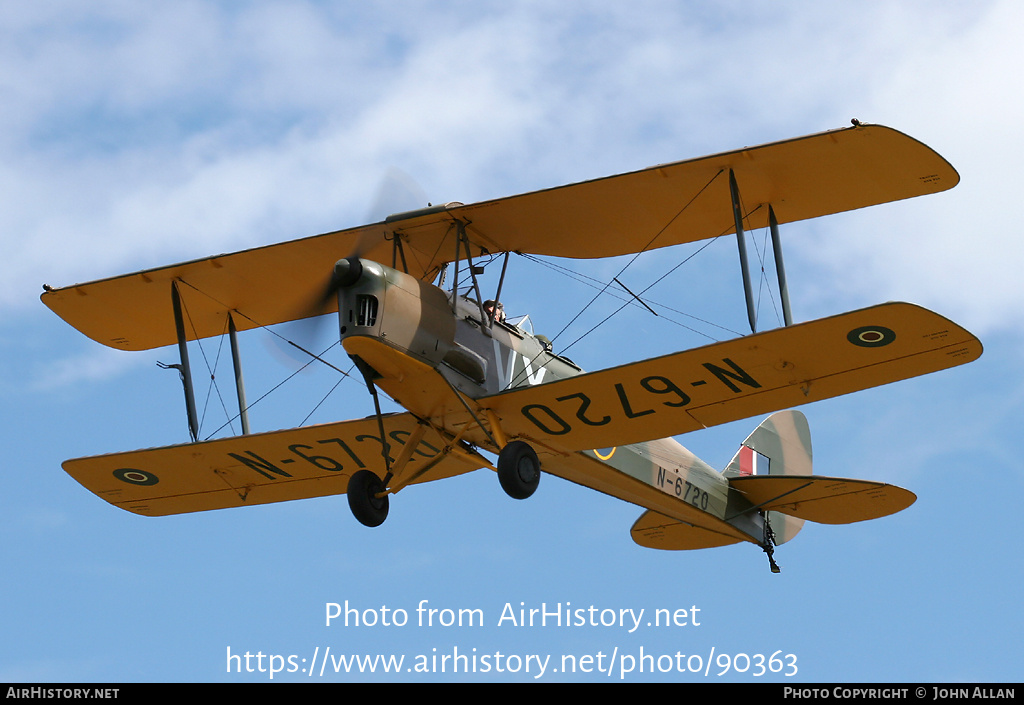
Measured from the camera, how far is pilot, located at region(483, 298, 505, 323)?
1312 centimetres

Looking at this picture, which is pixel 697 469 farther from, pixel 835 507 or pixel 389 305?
pixel 389 305

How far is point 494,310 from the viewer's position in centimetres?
1312

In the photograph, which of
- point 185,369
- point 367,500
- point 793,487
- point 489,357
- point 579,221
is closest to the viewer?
point 367,500

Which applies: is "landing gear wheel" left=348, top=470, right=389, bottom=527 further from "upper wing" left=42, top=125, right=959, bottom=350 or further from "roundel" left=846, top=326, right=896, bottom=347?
"roundel" left=846, top=326, right=896, bottom=347

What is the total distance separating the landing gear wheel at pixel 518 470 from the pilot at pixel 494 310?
1347 mm

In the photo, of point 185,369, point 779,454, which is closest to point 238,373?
point 185,369

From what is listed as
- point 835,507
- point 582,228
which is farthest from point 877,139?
point 835,507

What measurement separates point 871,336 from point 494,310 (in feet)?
10.9

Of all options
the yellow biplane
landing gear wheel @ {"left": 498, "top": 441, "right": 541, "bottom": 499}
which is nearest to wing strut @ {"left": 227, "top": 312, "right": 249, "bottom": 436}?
the yellow biplane

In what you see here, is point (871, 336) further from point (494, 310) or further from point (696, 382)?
point (494, 310)

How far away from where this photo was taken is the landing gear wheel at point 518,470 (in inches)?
479

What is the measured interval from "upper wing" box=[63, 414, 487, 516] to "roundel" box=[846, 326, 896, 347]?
13.2 ft

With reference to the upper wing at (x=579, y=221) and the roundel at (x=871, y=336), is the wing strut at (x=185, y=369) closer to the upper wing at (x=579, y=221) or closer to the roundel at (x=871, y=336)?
the upper wing at (x=579, y=221)

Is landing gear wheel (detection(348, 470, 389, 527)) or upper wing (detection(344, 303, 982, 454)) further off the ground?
upper wing (detection(344, 303, 982, 454))
